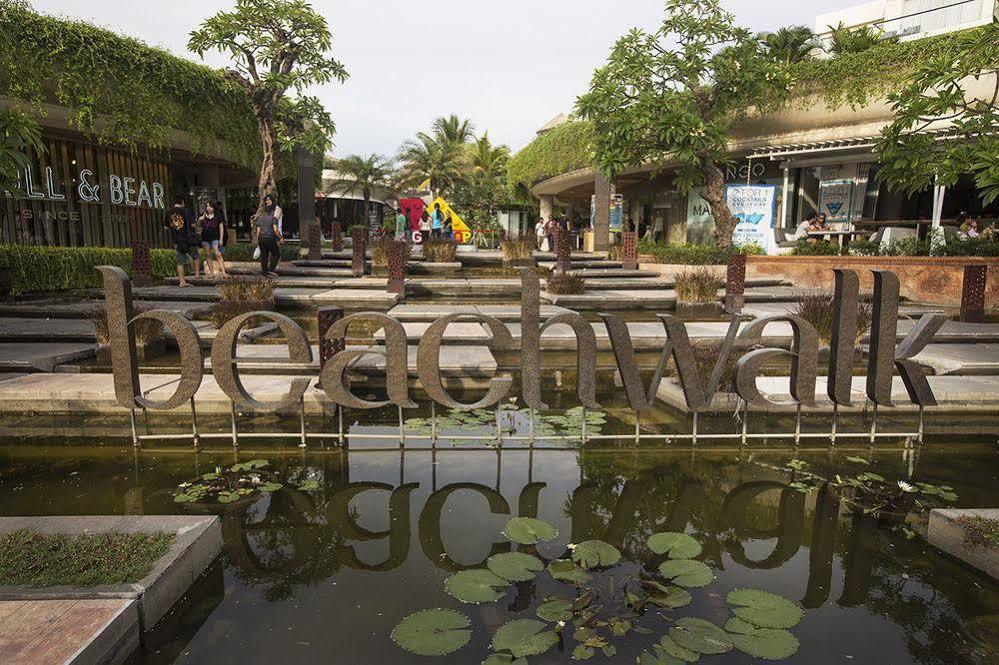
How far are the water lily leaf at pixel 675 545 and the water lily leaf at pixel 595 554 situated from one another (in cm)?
24

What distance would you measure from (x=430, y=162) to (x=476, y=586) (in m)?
37.8

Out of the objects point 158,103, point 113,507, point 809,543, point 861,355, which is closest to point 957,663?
point 809,543

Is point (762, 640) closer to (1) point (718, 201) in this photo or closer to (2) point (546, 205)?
(1) point (718, 201)

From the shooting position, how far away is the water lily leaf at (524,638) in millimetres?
2453

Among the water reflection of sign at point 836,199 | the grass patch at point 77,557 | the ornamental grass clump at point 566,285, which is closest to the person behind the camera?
the grass patch at point 77,557

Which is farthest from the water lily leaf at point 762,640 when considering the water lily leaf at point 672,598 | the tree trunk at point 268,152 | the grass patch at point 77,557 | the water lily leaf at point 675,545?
the tree trunk at point 268,152

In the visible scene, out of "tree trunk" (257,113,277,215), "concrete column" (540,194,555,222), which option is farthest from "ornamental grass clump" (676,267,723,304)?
"concrete column" (540,194,555,222)

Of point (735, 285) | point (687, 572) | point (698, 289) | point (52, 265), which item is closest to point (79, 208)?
point (52, 265)

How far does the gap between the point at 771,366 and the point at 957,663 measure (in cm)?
581

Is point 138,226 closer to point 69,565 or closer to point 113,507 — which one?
point 113,507

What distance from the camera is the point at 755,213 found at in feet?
62.5

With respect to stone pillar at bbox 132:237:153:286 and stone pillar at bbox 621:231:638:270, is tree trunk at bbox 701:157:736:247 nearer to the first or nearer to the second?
stone pillar at bbox 621:231:638:270

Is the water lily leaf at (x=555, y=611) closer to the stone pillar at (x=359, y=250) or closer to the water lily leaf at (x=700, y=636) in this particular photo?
the water lily leaf at (x=700, y=636)

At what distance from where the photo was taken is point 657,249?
1823 cm
